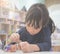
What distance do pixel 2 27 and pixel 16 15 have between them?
18 centimetres

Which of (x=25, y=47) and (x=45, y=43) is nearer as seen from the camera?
(x=25, y=47)

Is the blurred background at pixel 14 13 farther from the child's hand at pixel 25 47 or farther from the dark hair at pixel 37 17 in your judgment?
the child's hand at pixel 25 47

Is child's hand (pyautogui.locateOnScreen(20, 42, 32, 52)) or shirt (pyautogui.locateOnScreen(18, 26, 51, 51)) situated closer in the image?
child's hand (pyautogui.locateOnScreen(20, 42, 32, 52))

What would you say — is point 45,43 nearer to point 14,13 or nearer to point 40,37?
point 40,37

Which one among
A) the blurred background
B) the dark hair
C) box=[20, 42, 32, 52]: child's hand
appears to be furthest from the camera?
the blurred background

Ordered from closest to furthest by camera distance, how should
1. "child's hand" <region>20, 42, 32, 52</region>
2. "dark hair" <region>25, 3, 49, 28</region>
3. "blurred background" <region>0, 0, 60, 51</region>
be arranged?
1. "child's hand" <region>20, 42, 32, 52</region>
2. "dark hair" <region>25, 3, 49, 28</region>
3. "blurred background" <region>0, 0, 60, 51</region>

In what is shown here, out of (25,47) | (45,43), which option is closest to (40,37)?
(45,43)

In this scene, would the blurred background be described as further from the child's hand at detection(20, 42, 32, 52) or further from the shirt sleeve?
the child's hand at detection(20, 42, 32, 52)

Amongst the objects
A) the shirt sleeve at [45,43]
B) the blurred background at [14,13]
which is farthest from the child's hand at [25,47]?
the blurred background at [14,13]

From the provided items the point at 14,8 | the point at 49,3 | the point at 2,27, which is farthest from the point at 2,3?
the point at 49,3

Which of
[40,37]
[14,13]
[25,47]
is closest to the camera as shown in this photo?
[25,47]

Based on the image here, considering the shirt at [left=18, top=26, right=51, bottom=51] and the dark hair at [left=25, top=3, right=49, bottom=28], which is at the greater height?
the dark hair at [left=25, top=3, right=49, bottom=28]

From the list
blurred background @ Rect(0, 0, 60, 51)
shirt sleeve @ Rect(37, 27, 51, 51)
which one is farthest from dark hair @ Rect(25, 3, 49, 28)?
blurred background @ Rect(0, 0, 60, 51)

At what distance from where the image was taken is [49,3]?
1.51 metres
